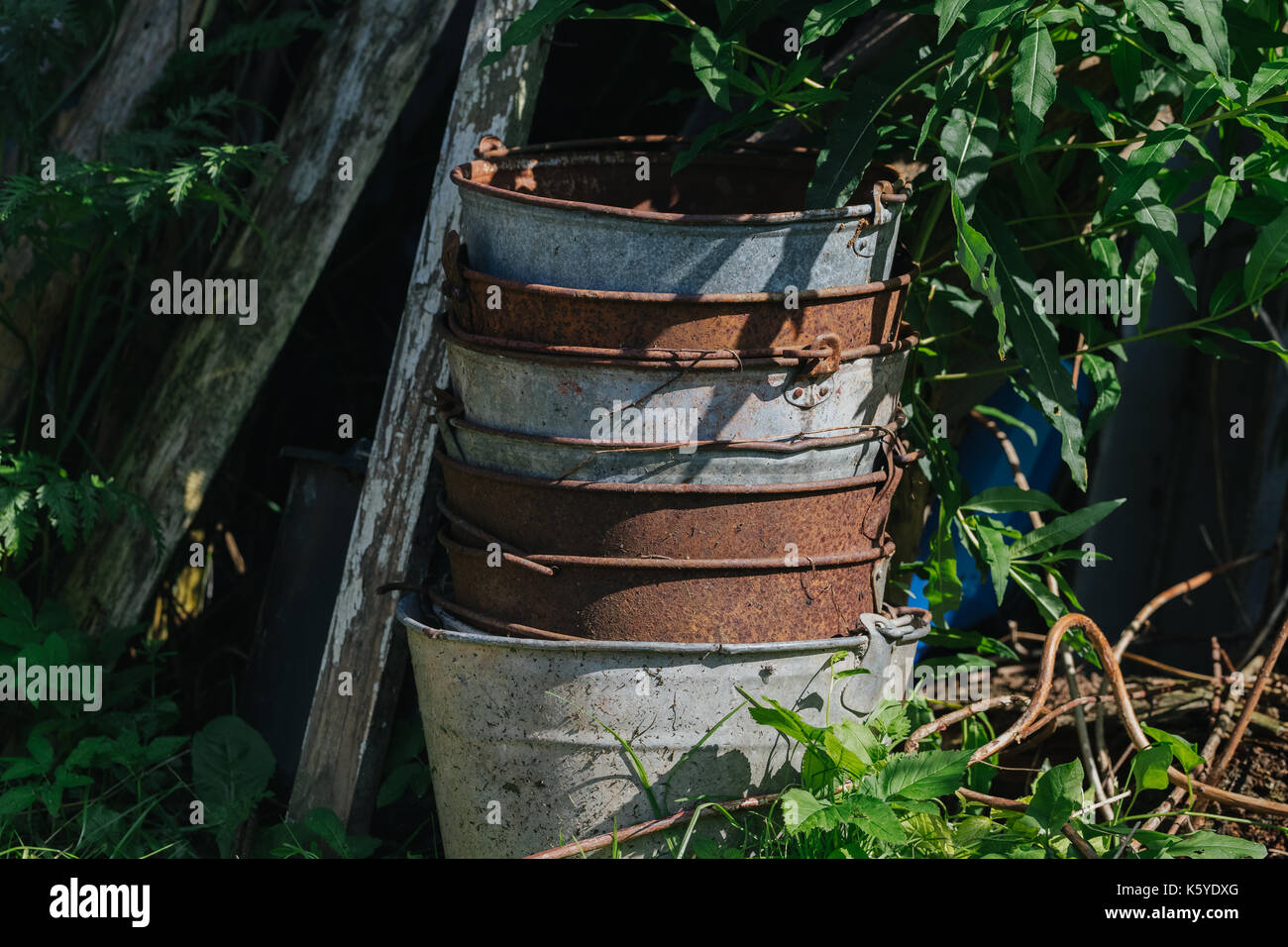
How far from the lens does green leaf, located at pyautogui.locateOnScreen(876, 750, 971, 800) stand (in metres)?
1.81

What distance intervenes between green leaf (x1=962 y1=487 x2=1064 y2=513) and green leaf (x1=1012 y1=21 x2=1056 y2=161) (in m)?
0.75

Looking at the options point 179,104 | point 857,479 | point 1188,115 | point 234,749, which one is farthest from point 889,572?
point 179,104

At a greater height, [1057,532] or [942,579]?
[1057,532]

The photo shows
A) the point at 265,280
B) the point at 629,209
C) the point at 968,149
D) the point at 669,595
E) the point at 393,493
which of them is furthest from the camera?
the point at 265,280

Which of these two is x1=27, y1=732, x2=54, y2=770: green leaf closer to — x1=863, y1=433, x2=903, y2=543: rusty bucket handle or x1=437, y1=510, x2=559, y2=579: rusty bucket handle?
x1=437, y1=510, x2=559, y2=579: rusty bucket handle

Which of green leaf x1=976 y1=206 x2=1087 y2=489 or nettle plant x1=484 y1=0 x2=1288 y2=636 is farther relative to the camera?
green leaf x1=976 y1=206 x2=1087 y2=489

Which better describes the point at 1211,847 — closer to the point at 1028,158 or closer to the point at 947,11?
the point at 1028,158

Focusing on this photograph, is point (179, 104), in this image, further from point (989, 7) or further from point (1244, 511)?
point (1244, 511)

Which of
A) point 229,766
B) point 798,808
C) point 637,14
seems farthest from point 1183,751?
point 229,766

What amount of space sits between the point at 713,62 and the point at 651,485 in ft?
2.14

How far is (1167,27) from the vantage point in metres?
1.58

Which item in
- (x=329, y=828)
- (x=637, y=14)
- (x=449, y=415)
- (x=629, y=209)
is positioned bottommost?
(x=329, y=828)

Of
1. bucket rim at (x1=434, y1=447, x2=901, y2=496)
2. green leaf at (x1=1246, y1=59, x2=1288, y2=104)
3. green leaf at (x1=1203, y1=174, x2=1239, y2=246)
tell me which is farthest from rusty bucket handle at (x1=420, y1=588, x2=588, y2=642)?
green leaf at (x1=1246, y1=59, x2=1288, y2=104)

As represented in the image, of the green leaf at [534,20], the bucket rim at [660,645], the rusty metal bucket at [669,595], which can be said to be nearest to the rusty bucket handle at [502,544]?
the rusty metal bucket at [669,595]
